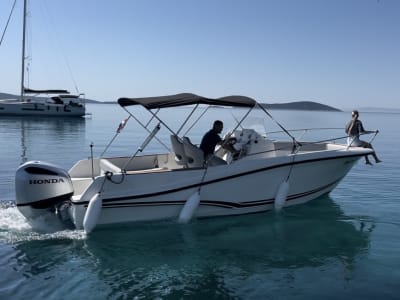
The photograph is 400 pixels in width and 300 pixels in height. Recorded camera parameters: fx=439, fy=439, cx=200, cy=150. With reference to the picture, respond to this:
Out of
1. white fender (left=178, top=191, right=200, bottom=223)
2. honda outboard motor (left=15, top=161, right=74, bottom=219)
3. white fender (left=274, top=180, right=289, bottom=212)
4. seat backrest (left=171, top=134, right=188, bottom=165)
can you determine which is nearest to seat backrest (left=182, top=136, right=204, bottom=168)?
seat backrest (left=171, top=134, right=188, bottom=165)

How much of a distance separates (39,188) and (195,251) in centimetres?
302

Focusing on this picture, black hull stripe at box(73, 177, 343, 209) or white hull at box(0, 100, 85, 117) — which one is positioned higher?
black hull stripe at box(73, 177, 343, 209)

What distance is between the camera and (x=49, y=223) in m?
8.11

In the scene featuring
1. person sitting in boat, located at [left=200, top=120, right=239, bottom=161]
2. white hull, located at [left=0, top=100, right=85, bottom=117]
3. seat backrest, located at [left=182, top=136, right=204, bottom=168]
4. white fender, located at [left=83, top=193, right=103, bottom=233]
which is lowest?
white hull, located at [left=0, top=100, right=85, bottom=117]

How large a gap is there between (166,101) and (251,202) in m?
2.77

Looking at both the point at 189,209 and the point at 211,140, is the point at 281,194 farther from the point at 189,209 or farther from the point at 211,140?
the point at 189,209

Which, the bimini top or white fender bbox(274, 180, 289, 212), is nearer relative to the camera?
the bimini top

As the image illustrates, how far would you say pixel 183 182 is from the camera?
8445 mm

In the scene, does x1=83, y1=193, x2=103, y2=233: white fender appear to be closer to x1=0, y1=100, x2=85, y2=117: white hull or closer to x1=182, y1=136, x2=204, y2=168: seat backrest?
x1=182, y1=136, x2=204, y2=168: seat backrest

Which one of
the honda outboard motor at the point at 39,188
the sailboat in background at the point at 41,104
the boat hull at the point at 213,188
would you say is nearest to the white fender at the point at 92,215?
the boat hull at the point at 213,188

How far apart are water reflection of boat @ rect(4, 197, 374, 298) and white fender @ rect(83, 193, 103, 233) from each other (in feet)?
0.73

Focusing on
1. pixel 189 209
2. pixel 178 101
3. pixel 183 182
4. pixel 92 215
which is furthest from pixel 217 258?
pixel 178 101

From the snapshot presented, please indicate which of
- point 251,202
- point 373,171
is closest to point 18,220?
point 251,202

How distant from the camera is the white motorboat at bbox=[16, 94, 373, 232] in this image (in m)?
7.87
